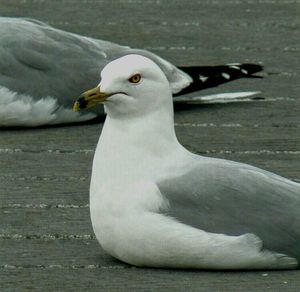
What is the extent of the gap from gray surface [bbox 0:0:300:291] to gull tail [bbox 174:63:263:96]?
0.33ft

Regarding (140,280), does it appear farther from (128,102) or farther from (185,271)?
(128,102)

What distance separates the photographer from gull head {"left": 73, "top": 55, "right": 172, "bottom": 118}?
4.52m

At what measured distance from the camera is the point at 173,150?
452 centimetres

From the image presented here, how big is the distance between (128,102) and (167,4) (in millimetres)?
3815

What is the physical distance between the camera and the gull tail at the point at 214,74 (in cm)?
660

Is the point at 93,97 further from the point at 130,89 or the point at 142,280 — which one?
the point at 142,280

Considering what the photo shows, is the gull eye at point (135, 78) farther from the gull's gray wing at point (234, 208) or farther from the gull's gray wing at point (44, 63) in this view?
the gull's gray wing at point (44, 63)

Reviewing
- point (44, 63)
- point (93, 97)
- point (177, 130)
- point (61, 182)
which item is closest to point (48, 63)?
point (44, 63)

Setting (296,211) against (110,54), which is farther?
(110,54)

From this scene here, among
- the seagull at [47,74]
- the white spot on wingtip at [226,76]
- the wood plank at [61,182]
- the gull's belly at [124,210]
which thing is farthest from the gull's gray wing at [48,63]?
the gull's belly at [124,210]

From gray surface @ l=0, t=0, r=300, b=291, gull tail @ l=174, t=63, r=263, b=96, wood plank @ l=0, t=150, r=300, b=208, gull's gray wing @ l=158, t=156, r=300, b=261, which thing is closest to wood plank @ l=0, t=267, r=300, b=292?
gray surface @ l=0, t=0, r=300, b=291

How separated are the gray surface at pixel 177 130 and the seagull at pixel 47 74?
84mm

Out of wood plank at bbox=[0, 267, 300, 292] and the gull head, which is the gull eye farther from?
wood plank at bbox=[0, 267, 300, 292]

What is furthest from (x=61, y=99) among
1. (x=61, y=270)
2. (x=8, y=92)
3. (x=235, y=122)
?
(x=61, y=270)
